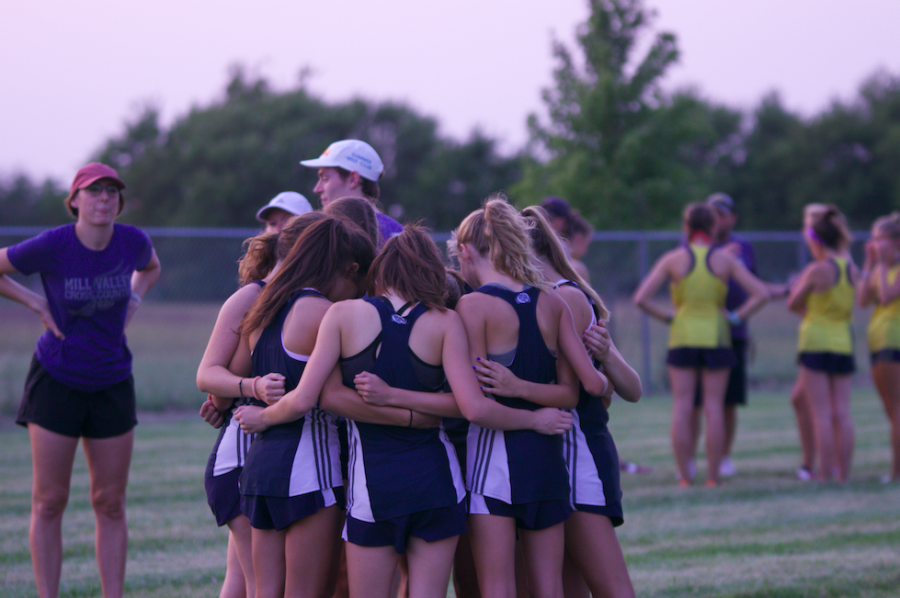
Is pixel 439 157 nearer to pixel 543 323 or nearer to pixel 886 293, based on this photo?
pixel 886 293

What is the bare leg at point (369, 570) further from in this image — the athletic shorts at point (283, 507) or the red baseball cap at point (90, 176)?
the red baseball cap at point (90, 176)

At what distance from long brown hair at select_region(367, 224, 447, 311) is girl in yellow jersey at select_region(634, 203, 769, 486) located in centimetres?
420

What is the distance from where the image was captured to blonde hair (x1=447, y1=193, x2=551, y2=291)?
2961 millimetres

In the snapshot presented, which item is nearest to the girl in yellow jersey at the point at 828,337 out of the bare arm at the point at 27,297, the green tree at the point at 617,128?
the bare arm at the point at 27,297

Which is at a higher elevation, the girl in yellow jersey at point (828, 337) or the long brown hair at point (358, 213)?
the long brown hair at point (358, 213)

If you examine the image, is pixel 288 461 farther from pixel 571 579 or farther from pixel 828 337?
pixel 828 337

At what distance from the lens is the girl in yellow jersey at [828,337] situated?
6672mm

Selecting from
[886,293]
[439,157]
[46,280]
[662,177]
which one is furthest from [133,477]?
[439,157]

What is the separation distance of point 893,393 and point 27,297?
21.1 feet

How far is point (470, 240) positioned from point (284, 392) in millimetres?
870

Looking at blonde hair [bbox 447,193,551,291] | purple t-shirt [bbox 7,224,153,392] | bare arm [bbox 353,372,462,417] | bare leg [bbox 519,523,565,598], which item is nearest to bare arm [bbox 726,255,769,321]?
blonde hair [bbox 447,193,551,291]

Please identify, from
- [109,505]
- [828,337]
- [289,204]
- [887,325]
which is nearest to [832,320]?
[828,337]

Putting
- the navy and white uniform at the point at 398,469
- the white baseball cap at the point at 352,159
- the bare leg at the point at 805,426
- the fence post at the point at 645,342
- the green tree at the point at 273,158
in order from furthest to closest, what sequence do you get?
1. the green tree at the point at 273,158
2. the fence post at the point at 645,342
3. the bare leg at the point at 805,426
4. the white baseball cap at the point at 352,159
5. the navy and white uniform at the point at 398,469

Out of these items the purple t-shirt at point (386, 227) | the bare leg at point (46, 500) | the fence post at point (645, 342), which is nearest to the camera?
the purple t-shirt at point (386, 227)
